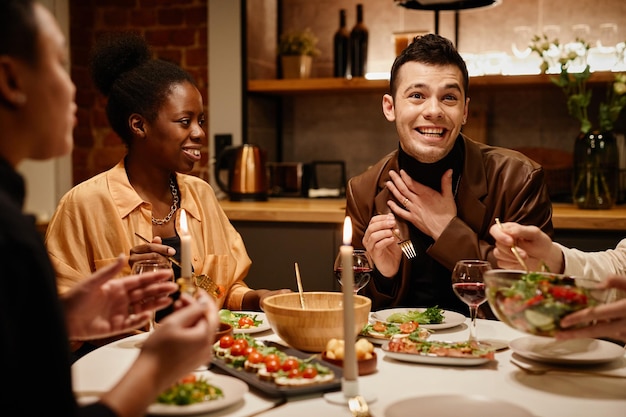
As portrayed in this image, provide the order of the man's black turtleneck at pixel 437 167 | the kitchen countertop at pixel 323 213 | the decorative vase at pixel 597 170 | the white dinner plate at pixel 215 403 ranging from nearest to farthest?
1. the white dinner plate at pixel 215 403
2. the man's black turtleneck at pixel 437 167
3. the kitchen countertop at pixel 323 213
4. the decorative vase at pixel 597 170

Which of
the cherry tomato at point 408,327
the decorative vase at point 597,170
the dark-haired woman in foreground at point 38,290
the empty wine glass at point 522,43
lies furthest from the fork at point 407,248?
the empty wine glass at point 522,43

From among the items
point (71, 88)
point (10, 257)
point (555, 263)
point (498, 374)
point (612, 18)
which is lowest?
point (498, 374)

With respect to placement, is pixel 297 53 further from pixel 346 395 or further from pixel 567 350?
pixel 346 395

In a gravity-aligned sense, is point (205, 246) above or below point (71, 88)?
below

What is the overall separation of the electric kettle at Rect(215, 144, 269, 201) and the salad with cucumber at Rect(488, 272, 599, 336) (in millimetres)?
2723

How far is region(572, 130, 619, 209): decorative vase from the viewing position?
3443mm

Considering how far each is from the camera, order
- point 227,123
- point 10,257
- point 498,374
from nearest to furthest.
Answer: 1. point 10,257
2. point 498,374
3. point 227,123

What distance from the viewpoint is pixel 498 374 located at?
1428 millimetres

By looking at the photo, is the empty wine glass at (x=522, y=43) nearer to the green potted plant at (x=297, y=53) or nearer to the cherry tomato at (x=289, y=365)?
the green potted plant at (x=297, y=53)

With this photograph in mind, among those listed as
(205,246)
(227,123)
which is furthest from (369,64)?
(205,246)

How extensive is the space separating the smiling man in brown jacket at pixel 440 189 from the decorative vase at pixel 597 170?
1.17m

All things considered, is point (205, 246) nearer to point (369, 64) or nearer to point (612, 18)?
point (369, 64)

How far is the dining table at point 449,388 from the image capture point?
47.9 inches

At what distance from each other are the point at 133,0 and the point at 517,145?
2.39 m
